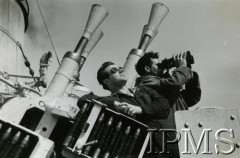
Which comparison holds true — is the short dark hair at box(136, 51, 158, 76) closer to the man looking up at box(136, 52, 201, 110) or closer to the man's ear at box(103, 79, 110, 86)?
the man looking up at box(136, 52, 201, 110)

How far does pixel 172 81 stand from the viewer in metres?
2.92

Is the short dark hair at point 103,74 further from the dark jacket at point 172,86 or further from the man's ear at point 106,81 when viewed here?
the dark jacket at point 172,86

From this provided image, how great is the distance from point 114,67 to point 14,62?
688 cm

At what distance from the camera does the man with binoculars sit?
2936 mm

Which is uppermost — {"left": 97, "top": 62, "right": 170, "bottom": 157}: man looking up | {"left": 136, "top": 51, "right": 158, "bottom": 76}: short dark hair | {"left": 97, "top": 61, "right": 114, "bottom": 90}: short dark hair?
{"left": 136, "top": 51, "right": 158, "bottom": 76}: short dark hair

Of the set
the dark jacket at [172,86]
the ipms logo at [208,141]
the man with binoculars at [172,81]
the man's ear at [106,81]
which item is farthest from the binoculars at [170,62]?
the ipms logo at [208,141]

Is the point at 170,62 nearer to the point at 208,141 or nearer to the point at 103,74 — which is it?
the point at 103,74

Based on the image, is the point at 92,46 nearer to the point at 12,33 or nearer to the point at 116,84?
the point at 12,33

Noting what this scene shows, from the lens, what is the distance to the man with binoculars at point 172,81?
2.94m

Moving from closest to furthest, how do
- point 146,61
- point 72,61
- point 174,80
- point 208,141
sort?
1. point 208,141
2. point 174,80
3. point 146,61
4. point 72,61

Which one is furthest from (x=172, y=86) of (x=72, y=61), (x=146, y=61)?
(x=72, y=61)

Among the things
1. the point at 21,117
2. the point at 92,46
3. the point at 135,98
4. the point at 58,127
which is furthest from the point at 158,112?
the point at 92,46

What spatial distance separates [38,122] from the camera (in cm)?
325

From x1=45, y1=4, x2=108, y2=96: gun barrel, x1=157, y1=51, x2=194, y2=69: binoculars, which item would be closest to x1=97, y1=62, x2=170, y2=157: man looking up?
x1=157, y1=51, x2=194, y2=69: binoculars
